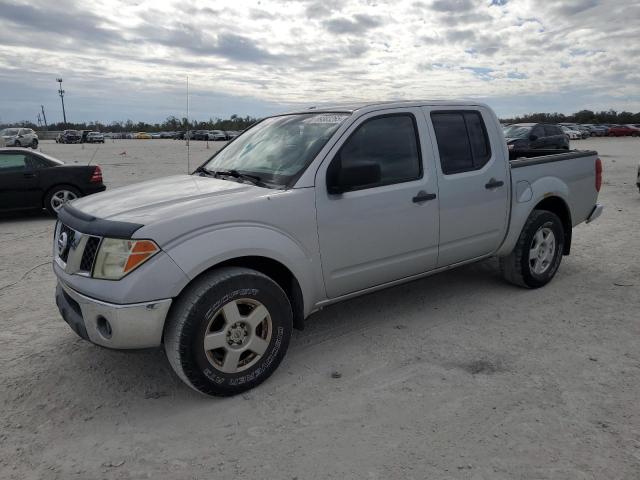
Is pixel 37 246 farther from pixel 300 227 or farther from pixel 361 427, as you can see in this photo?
pixel 361 427

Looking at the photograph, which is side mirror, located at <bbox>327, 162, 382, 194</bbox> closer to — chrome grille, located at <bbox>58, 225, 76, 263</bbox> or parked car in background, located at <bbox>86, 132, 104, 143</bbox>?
chrome grille, located at <bbox>58, 225, 76, 263</bbox>

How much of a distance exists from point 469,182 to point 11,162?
28.4 feet

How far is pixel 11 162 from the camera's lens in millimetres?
9383

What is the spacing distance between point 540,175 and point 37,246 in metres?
6.59

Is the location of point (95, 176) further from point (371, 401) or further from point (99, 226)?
point (371, 401)

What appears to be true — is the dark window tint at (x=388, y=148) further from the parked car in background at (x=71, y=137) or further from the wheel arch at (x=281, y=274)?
the parked car in background at (x=71, y=137)

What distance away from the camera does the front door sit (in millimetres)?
3572

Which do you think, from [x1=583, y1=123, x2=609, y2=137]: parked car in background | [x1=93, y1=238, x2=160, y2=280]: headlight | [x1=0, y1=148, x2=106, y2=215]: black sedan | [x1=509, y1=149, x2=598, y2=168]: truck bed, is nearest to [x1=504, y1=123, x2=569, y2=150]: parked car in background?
[x1=509, y1=149, x2=598, y2=168]: truck bed

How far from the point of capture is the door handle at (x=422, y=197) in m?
3.96

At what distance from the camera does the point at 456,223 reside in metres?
4.28

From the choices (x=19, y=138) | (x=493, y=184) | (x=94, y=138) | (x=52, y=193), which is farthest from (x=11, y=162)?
(x=94, y=138)

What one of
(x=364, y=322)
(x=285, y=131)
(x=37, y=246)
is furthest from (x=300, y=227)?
(x=37, y=246)

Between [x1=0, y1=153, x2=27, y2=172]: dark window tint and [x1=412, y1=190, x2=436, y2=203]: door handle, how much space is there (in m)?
8.35

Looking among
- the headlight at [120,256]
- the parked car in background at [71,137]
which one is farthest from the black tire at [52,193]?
the parked car in background at [71,137]
